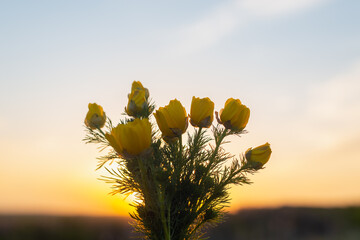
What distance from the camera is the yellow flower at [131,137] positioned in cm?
91

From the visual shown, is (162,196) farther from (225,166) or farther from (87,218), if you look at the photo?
(87,218)

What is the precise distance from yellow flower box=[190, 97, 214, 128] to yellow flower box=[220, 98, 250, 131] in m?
0.05

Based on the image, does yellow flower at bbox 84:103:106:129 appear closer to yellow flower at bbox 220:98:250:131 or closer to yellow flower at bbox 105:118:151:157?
yellow flower at bbox 105:118:151:157

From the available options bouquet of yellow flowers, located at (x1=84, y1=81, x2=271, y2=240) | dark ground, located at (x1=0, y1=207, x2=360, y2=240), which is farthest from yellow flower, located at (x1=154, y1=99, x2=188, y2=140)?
dark ground, located at (x1=0, y1=207, x2=360, y2=240)

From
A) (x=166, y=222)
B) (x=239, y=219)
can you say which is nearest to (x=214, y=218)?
(x=166, y=222)

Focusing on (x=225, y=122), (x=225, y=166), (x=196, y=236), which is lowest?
(x=196, y=236)

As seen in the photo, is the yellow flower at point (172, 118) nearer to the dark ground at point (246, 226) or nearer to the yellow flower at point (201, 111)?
the yellow flower at point (201, 111)

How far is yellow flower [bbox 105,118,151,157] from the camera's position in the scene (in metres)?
0.91

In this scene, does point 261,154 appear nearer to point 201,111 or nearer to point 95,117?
point 201,111

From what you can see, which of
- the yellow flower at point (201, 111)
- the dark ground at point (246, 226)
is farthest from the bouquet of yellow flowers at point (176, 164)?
the dark ground at point (246, 226)

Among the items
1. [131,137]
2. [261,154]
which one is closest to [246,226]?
[261,154]

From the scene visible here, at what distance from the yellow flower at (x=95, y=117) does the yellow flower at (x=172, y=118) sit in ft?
0.67

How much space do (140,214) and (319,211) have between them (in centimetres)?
579

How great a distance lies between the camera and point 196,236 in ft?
3.85
